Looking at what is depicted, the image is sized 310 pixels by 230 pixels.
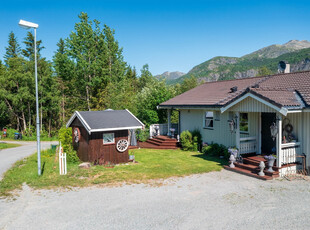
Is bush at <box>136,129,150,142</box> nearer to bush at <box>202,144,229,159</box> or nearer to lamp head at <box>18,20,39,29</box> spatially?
bush at <box>202,144,229,159</box>

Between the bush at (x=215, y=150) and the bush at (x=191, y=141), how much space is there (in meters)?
0.76

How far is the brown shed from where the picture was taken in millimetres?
12539

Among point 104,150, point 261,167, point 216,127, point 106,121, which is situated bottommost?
point 261,167

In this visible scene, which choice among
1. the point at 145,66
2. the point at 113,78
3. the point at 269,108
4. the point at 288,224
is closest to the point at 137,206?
the point at 288,224

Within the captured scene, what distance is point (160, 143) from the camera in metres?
18.3

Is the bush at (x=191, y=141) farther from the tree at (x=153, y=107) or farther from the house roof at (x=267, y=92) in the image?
the tree at (x=153, y=107)

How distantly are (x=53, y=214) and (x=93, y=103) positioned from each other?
1019 inches

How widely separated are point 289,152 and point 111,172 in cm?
792

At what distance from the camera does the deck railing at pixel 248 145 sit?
492 inches

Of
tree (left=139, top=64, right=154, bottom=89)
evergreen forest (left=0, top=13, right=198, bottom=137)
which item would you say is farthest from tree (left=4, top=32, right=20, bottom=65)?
tree (left=139, top=64, right=154, bottom=89)

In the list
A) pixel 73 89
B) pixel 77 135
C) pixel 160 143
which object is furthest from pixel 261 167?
pixel 73 89

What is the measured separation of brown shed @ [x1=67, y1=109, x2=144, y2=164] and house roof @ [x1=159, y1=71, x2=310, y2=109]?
5.27 meters

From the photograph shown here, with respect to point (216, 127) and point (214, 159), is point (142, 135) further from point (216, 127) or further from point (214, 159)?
point (214, 159)

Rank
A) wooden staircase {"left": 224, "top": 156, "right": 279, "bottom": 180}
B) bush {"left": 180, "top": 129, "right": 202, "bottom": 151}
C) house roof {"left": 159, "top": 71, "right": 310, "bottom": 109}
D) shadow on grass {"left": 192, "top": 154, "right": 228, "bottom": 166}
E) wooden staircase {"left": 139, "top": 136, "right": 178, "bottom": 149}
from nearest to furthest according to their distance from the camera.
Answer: wooden staircase {"left": 224, "top": 156, "right": 279, "bottom": 180} < house roof {"left": 159, "top": 71, "right": 310, "bottom": 109} < shadow on grass {"left": 192, "top": 154, "right": 228, "bottom": 166} < bush {"left": 180, "top": 129, "right": 202, "bottom": 151} < wooden staircase {"left": 139, "top": 136, "right": 178, "bottom": 149}
